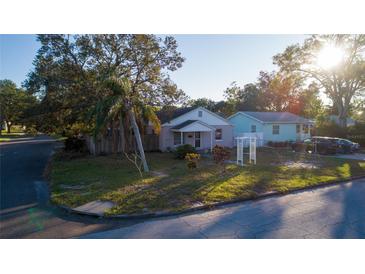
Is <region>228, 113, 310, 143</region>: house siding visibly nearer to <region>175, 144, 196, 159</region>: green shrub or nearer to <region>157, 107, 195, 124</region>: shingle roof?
<region>157, 107, 195, 124</region>: shingle roof

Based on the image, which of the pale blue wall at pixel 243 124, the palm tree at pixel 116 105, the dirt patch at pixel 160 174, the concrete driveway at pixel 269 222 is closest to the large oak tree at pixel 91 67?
the palm tree at pixel 116 105

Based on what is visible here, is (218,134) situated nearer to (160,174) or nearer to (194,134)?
(194,134)

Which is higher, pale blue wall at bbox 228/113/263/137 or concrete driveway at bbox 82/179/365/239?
pale blue wall at bbox 228/113/263/137

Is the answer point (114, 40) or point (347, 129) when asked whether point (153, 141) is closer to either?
point (114, 40)

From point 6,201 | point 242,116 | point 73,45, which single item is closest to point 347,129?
point 242,116

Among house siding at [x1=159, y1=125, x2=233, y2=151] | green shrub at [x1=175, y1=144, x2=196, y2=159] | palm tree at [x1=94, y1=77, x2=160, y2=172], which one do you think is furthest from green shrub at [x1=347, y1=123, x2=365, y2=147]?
palm tree at [x1=94, y1=77, x2=160, y2=172]
